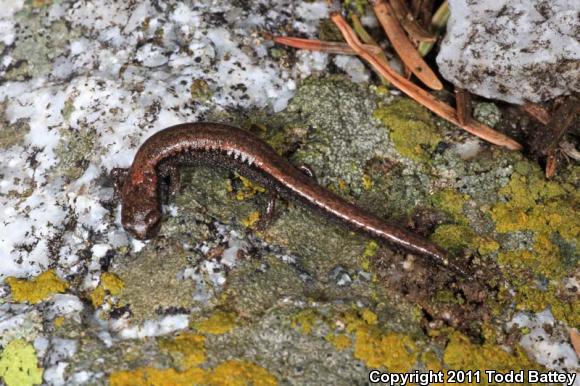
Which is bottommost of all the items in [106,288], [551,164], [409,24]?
[106,288]

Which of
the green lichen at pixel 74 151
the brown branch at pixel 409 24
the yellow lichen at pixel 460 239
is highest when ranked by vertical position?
the brown branch at pixel 409 24

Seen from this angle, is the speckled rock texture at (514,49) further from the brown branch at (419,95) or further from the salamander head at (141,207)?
the salamander head at (141,207)

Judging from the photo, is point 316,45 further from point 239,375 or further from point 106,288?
point 239,375

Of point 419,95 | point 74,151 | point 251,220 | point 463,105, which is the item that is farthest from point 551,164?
point 74,151

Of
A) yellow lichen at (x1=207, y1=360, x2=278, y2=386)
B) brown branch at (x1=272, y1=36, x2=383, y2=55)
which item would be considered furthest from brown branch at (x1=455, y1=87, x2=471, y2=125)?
yellow lichen at (x1=207, y1=360, x2=278, y2=386)

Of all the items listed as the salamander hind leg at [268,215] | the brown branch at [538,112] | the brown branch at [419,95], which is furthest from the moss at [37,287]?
the brown branch at [538,112]

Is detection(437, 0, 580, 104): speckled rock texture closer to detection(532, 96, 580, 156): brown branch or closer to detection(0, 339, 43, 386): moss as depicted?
detection(532, 96, 580, 156): brown branch
